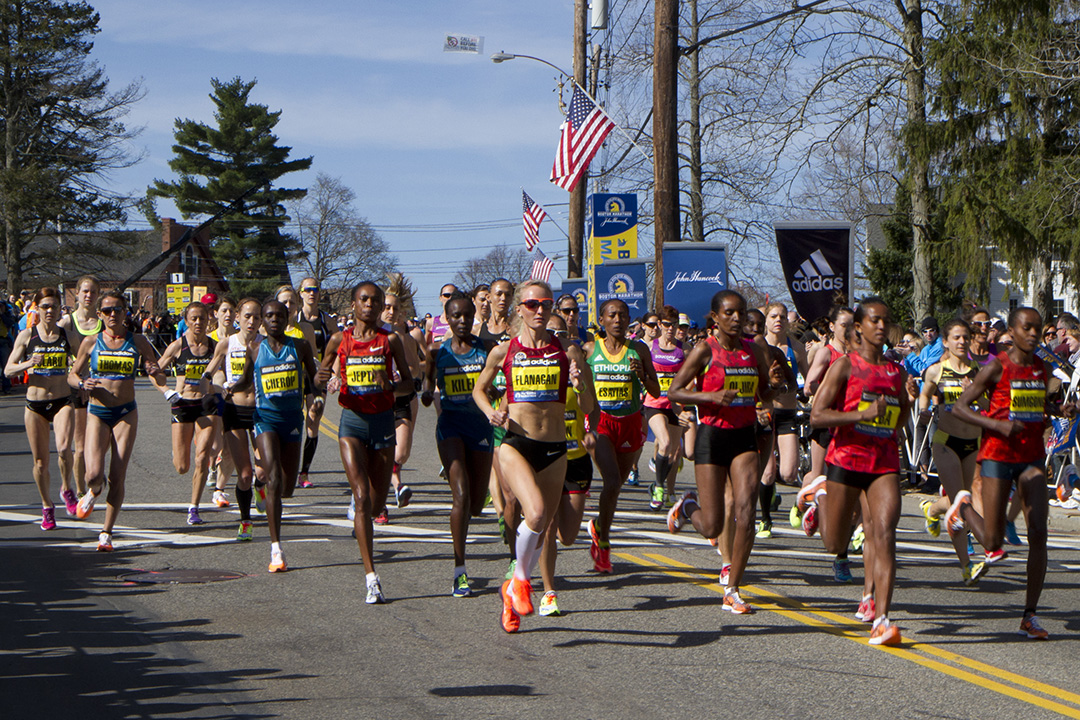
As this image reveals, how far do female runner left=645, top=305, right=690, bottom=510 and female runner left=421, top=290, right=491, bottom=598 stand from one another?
3714 mm

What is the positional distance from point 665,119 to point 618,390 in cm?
841

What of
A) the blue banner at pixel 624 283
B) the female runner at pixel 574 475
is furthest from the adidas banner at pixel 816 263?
the female runner at pixel 574 475

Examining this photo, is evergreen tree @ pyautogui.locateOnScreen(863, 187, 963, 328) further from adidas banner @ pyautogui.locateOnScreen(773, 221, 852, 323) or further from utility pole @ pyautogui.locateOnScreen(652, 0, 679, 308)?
adidas banner @ pyautogui.locateOnScreen(773, 221, 852, 323)

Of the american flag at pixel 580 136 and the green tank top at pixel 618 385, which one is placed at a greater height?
the american flag at pixel 580 136

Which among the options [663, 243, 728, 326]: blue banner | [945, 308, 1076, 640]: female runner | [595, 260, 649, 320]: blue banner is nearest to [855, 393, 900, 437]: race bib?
[945, 308, 1076, 640]: female runner

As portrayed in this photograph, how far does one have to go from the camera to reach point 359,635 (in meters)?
7.30

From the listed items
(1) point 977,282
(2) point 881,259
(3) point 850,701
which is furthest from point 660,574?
(2) point 881,259

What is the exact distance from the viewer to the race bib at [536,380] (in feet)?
24.8

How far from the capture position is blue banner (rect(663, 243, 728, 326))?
58.3ft

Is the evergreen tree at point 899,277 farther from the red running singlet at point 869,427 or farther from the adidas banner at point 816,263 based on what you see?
the red running singlet at point 869,427

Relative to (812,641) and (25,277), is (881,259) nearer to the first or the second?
(25,277)

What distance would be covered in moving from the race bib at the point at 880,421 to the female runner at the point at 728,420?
86cm

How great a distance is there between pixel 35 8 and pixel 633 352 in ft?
146

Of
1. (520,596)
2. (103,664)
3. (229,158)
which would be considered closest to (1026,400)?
(520,596)
